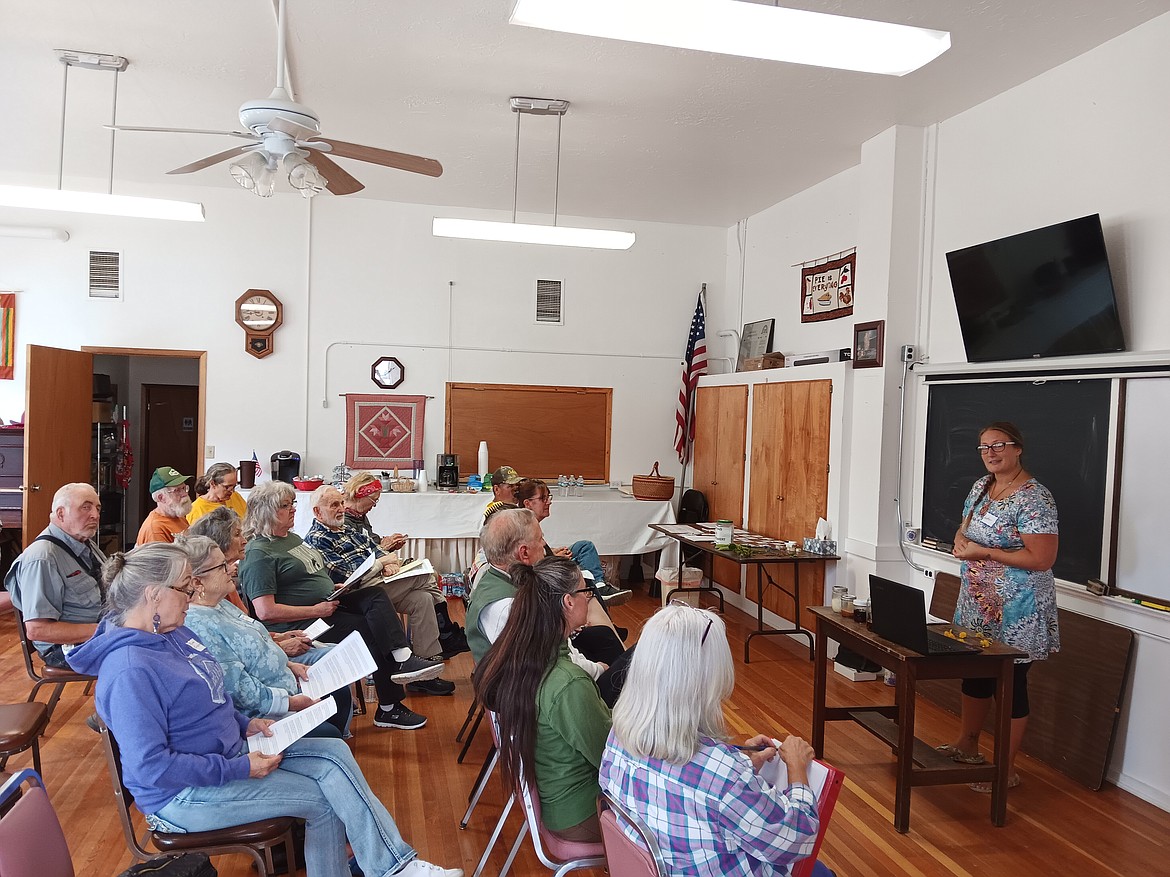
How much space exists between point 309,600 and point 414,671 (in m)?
0.65

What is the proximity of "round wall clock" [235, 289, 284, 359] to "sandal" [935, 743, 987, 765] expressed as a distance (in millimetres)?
6337

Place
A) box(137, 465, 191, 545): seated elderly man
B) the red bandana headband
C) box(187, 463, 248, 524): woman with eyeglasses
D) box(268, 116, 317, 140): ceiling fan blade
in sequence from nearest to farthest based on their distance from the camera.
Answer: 1. box(268, 116, 317, 140): ceiling fan blade
2. box(137, 465, 191, 545): seated elderly man
3. the red bandana headband
4. box(187, 463, 248, 524): woman with eyeglasses

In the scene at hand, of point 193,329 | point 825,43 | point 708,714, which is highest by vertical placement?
point 825,43

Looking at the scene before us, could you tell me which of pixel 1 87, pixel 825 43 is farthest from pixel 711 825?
pixel 1 87

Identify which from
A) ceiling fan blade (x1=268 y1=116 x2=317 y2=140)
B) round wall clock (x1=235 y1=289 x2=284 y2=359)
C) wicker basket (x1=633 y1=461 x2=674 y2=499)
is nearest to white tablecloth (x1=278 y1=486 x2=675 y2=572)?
wicker basket (x1=633 y1=461 x2=674 y2=499)

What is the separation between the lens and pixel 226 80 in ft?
15.6

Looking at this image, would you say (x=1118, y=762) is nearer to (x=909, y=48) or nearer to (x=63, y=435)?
(x=909, y=48)

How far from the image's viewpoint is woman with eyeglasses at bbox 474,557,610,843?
227 cm

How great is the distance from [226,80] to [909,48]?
404cm

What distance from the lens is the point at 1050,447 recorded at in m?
4.21

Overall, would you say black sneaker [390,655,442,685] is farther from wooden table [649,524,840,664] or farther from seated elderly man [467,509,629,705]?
wooden table [649,524,840,664]

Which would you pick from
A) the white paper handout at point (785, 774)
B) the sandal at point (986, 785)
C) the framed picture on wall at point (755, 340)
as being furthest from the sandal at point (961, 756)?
the framed picture on wall at point (755, 340)

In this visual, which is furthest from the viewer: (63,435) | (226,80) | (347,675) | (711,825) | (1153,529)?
(63,435)

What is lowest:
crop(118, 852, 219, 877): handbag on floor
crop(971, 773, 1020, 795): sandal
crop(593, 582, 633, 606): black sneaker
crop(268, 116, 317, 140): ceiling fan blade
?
crop(971, 773, 1020, 795): sandal
